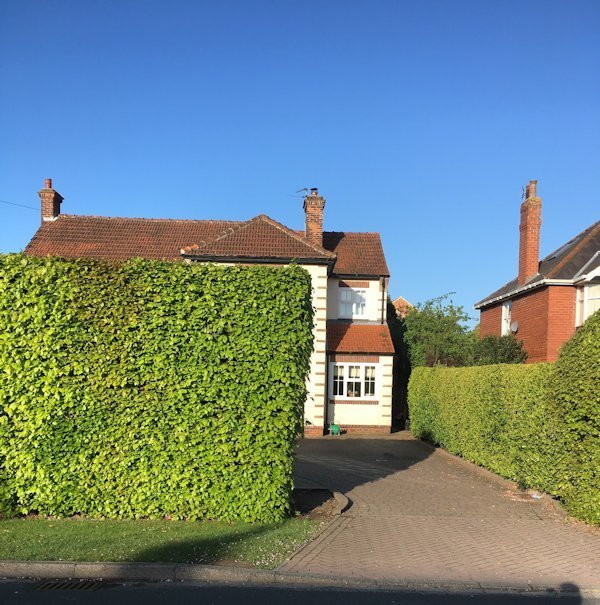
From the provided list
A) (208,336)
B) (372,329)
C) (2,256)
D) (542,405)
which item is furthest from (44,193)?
(542,405)

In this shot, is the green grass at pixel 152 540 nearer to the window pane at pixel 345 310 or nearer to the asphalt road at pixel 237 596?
the asphalt road at pixel 237 596

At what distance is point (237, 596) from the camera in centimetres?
558

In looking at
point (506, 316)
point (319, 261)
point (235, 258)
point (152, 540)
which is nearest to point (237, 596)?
point (152, 540)

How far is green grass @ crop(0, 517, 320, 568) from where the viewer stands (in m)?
6.33

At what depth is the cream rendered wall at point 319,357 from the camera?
2089 centimetres

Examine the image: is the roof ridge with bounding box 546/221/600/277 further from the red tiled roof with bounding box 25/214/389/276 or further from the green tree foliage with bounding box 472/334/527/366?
the red tiled roof with bounding box 25/214/389/276

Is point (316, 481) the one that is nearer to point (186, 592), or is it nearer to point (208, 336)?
point (208, 336)

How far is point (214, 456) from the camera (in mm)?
8031

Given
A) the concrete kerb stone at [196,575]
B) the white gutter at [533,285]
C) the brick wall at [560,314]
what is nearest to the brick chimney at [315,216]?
the white gutter at [533,285]

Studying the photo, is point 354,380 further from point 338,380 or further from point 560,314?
point 560,314

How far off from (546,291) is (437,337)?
217 inches

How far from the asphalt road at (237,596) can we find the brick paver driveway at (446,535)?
277 mm

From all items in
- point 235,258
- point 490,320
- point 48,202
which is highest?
point 48,202

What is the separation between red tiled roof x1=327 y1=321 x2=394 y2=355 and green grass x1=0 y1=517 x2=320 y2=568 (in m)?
14.3
